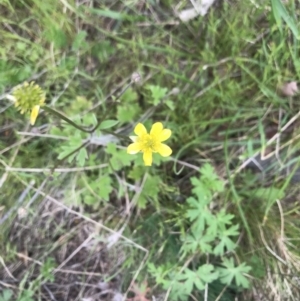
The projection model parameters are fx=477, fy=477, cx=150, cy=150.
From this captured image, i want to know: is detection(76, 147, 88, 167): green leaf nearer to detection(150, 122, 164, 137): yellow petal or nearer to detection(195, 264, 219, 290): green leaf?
detection(150, 122, 164, 137): yellow petal

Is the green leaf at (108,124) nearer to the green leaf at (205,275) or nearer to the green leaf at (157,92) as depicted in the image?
the green leaf at (157,92)

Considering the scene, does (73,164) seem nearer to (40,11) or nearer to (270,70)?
(40,11)

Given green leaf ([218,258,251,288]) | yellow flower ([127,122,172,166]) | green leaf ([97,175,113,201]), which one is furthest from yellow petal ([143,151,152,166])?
green leaf ([218,258,251,288])

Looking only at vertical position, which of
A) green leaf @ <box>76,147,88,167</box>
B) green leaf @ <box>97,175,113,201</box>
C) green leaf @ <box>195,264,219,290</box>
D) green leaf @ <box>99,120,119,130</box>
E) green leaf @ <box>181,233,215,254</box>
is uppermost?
green leaf @ <box>99,120,119,130</box>

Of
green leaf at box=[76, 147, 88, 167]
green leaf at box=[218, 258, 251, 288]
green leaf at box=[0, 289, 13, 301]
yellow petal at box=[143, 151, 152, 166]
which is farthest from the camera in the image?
green leaf at box=[0, 289, 13, 301]

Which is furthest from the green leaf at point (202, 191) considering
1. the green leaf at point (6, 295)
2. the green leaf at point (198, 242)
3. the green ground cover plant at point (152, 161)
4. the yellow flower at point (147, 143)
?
the green leaf at point (6, 295)

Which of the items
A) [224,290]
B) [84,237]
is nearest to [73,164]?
[84,237]

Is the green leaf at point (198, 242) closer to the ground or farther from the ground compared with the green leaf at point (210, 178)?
closer to the ground
